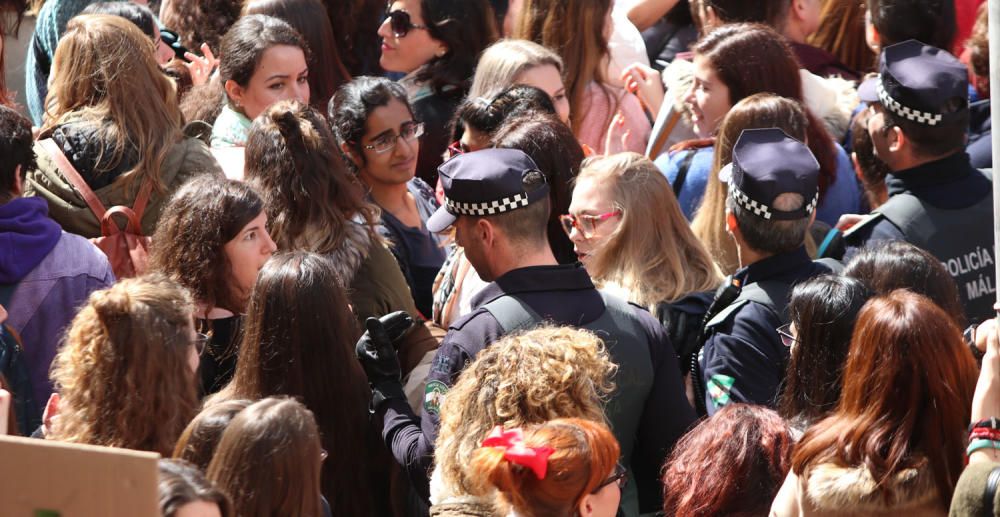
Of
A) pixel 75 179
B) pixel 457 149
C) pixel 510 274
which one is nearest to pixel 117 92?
pixel 75 179

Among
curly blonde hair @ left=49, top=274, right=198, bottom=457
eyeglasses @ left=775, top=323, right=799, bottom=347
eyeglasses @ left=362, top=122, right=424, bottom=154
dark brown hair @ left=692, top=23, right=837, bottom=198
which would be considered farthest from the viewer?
dark brown hair @ left=692, top=23, right=837, bottom=198

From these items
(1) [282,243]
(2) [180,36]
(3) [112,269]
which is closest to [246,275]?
(1) [282,243]

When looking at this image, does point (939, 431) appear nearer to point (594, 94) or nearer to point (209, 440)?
point (209, 440)

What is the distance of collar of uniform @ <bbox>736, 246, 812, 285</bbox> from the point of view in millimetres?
4629

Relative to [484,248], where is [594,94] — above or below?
below

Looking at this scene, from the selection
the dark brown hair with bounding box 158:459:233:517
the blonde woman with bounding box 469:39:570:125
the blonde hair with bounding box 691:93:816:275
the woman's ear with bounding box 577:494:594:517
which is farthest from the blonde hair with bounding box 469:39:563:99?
the dark brown hair with bounding box 158:459:233:517

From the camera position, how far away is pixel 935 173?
17.4ft

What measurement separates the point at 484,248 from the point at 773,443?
1.19m

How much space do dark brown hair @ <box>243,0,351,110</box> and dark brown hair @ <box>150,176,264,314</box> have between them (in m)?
2.17

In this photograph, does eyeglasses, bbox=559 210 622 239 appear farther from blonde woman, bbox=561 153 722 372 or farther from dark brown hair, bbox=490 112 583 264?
dark brown hair, bbox=490 112 583 264

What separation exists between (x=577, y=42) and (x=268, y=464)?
4.06 meters

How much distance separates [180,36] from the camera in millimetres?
7648

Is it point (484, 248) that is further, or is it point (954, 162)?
point (954, 162)

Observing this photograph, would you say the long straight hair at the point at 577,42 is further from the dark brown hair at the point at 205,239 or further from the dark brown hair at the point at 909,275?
the dark brown hair at the point at 909,275
